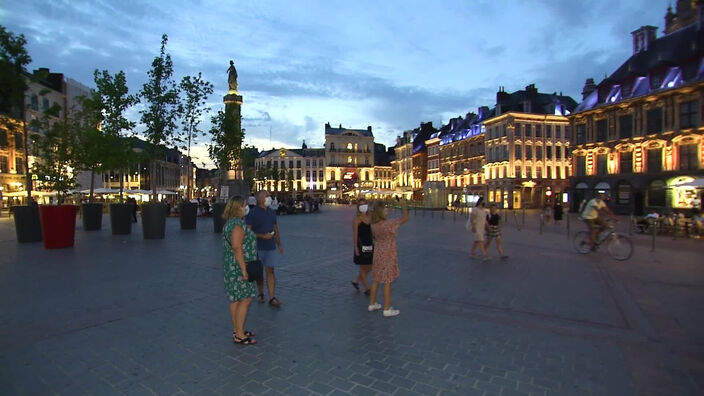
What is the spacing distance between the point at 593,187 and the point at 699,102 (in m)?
11.7

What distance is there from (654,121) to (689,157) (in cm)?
452

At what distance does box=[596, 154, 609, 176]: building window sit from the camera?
4059cm

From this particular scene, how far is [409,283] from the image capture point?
28.5ft

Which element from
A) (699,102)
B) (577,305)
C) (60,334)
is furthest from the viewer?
(699,102)

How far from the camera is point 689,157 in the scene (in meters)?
32.8

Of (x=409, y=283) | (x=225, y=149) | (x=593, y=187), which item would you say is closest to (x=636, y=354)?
(x=409, y=283)

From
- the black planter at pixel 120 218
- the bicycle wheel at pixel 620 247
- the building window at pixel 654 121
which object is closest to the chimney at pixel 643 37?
the building window at pixel 654 121

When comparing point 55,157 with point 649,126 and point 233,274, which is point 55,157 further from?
point 649,126

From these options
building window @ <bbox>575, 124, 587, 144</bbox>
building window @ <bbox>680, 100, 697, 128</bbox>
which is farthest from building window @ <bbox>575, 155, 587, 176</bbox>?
building window @ <bbox>680, 100, 697, 128</bbox>

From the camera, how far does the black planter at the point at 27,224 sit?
14.6 m

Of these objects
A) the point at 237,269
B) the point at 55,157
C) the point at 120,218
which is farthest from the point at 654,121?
the point at 55,157

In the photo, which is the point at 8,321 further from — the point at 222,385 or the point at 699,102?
the point at 699,102

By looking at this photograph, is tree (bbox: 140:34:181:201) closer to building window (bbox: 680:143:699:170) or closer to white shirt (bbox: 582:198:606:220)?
white shirt (bbox: 582:198:606:220)

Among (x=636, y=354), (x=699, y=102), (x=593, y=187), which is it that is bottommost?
(x=636, y=354)
